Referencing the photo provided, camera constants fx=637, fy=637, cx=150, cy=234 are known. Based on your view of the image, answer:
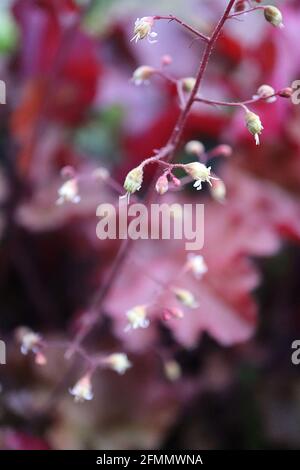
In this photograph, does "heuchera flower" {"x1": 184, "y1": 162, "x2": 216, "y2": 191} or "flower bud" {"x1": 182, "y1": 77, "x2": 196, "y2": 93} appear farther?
"flower bud" {"x1": 182, "y1": 77, "x2": 196, "y2": 93}

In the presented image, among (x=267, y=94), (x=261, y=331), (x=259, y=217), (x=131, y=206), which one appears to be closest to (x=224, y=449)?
(x=261, y=331)

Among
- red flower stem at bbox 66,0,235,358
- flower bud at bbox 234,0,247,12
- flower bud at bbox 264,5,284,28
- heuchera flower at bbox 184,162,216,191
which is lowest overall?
heuchera flower at bbox 184,162,216,191

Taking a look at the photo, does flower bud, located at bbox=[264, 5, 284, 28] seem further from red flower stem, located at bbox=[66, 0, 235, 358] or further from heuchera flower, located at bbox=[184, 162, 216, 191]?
heuchera flower, located at bbox=[184, 162, 216, 191]

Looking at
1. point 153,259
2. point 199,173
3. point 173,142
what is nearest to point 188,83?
point 173,142

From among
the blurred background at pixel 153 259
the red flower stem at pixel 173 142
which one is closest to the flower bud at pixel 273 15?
the red flower stem at pixel 173 142

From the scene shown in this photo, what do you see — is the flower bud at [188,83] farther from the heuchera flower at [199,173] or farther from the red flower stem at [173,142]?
the heuchera flower at [199,173]

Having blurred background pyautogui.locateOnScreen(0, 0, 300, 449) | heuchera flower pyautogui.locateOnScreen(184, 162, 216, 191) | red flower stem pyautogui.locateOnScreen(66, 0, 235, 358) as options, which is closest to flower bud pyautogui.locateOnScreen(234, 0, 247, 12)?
red flower stem pyautogui.locateOnScreen(66, 0, 235, 358)

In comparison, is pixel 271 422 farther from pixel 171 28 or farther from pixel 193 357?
pixel 171 28

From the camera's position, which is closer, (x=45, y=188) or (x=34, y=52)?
(x=45, y=188)

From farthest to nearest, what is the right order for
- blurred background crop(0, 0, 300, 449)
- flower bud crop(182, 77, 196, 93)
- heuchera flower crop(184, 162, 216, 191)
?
blurred background crop(0, 0, 300, 449) < flower bud crop(182, 77, 196, 93) < heuchera flower crop(184, 162, 216, 191)
